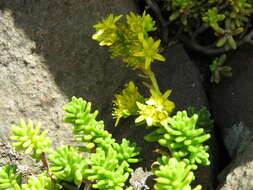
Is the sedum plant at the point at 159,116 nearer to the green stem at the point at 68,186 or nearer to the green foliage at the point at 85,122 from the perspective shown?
the green foliage at the point at 85,122

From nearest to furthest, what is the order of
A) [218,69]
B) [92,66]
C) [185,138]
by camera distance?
[185,138] < [92,66] < [218,69]

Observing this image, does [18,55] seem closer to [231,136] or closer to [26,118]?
[26,118]

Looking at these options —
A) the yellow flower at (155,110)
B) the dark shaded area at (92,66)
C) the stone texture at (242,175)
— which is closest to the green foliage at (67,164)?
the yellow flower at (155,110)

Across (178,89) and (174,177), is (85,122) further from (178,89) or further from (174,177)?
(178,89)

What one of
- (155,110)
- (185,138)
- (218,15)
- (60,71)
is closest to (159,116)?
(155,110)

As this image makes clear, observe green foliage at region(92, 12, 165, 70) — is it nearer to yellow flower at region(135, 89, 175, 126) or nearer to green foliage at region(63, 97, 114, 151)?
yellow flower at region(135, 89, 175, 126)

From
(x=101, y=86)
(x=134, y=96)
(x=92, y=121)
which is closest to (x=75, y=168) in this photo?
(x=92, y=121)

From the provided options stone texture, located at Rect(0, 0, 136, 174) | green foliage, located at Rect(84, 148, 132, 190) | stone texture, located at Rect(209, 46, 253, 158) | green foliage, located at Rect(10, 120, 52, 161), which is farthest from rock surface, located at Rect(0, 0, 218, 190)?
green foliage, located at Rect(84, 148, 132, 190)
